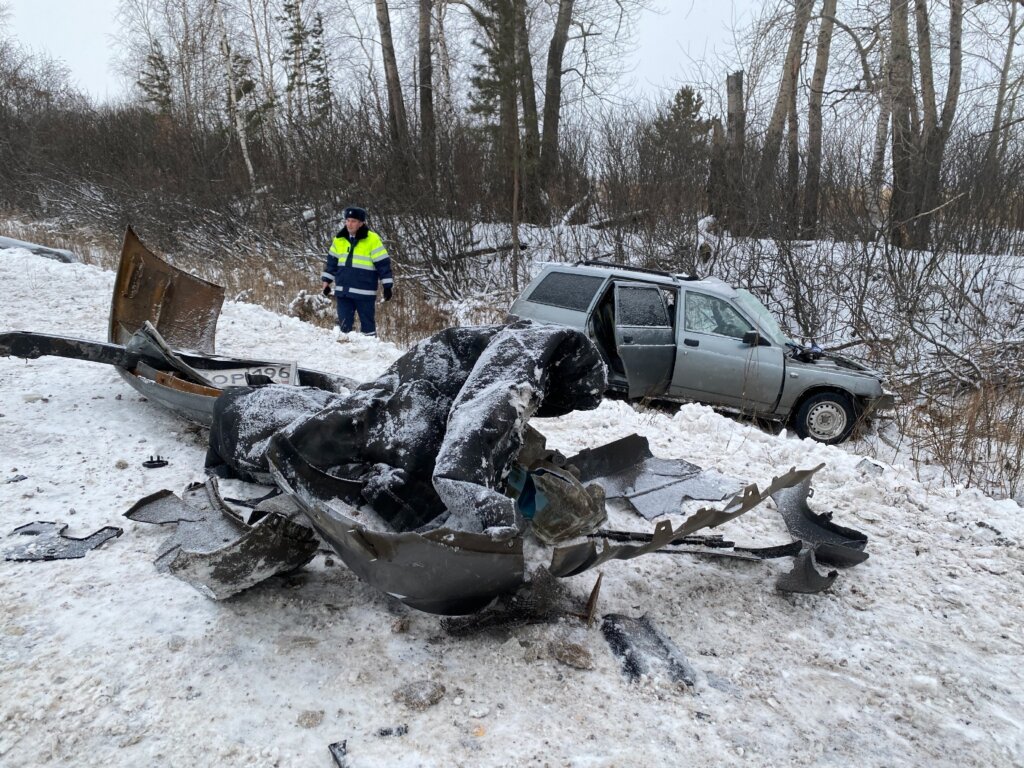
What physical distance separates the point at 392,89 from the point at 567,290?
11454mm

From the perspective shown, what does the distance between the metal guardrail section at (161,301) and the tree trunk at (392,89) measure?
9666 millimetres

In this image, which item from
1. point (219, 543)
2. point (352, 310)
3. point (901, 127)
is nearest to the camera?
point (219, 543)

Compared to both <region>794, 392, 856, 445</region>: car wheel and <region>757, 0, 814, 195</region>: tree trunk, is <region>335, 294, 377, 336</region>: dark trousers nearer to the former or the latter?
<region>794, 392, 856, 445</region>: car wheel

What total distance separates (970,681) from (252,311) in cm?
798

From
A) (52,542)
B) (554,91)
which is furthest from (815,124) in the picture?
(52,542)

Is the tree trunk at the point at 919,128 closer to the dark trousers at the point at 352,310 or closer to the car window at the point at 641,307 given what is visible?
the car window at the point at 641,307

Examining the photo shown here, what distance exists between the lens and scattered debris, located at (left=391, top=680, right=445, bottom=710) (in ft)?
6.82

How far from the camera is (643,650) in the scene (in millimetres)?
2393

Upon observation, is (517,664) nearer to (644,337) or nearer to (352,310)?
(644,337)

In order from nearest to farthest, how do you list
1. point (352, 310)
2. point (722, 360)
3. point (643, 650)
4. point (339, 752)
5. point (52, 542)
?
point (339, 752)
point (643, 650)
point (52, 542)
point (722, 360)
point (352, 310)

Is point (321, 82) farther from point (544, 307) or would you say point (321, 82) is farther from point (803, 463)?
point (803, 463)

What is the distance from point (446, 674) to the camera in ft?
7.31

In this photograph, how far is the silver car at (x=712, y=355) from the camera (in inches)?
261

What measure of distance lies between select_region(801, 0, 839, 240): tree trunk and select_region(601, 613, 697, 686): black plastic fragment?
1129cm
